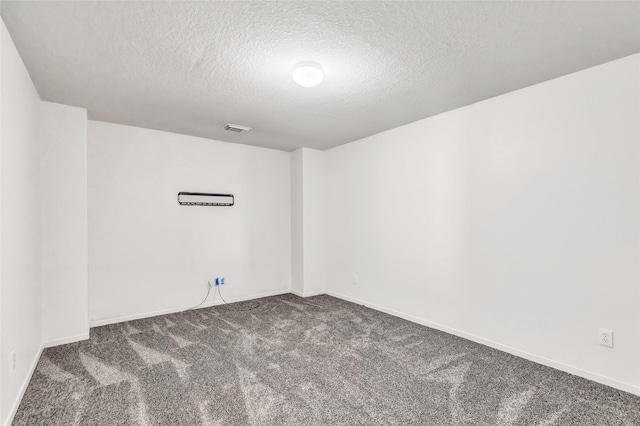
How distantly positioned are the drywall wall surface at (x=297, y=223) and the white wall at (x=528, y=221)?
1.34m

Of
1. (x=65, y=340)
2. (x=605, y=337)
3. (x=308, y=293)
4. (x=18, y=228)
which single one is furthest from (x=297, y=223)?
(x=605, y=337)

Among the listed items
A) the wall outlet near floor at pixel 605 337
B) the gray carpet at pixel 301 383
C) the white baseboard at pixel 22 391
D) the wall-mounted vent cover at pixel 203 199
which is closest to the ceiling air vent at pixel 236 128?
the wall-mounted vent cover at pixel 203 199

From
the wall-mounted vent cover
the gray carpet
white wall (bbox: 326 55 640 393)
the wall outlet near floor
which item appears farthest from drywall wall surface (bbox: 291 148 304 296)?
the wall outlet near floor

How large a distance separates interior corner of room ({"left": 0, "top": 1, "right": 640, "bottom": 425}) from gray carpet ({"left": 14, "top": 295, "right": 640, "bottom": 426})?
258 millimetres

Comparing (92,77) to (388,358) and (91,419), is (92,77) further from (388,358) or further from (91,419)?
(388,358)

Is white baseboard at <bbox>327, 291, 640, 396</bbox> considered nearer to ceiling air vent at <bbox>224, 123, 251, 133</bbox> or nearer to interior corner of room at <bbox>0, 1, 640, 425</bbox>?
interior corner of room at <bbox>0, 1, 640, 425</bbox>

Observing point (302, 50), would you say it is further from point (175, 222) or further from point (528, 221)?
point (175, 222)

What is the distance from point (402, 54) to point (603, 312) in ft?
7.88

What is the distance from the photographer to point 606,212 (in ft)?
7.58

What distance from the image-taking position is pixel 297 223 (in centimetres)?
507

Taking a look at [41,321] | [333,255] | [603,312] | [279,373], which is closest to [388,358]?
[279,373]

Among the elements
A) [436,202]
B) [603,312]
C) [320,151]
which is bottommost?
[603,312]

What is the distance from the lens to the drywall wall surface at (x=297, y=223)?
4.96 m

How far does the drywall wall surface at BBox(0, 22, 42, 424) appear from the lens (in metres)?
1.84
